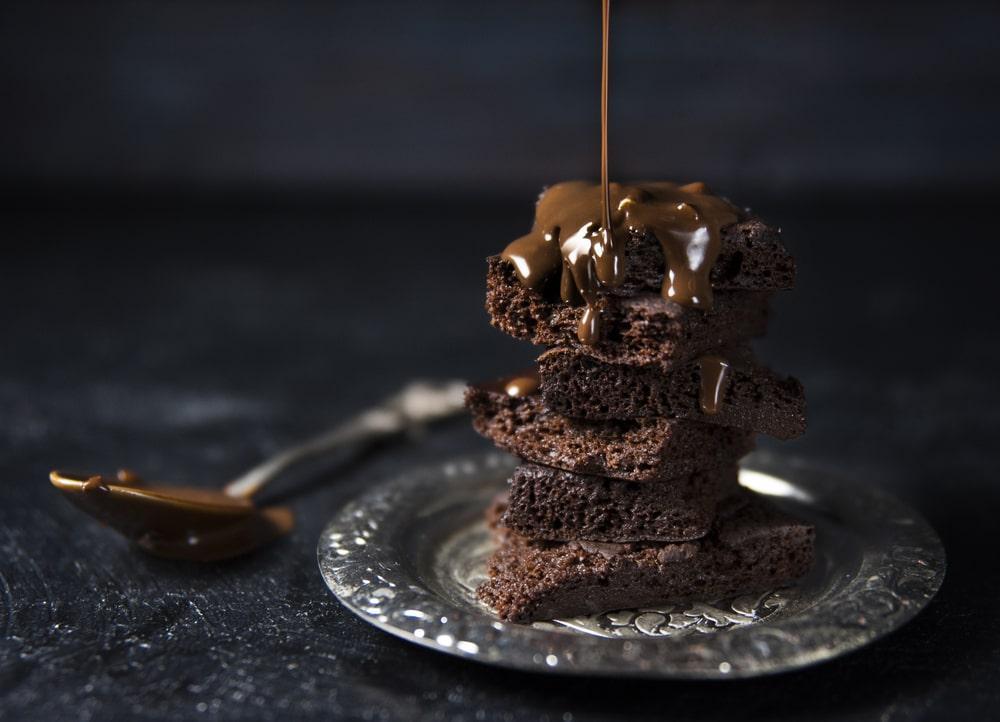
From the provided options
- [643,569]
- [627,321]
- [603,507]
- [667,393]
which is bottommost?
[643,569]

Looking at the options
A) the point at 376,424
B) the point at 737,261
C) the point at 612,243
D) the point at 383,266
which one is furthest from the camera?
the point at 383,266

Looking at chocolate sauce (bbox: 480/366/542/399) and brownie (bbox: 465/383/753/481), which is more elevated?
chocolate sauce (bbox: 480/366/542/399)

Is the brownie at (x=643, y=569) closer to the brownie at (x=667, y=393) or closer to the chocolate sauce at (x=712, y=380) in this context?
the brownie at (x=667, y=393)

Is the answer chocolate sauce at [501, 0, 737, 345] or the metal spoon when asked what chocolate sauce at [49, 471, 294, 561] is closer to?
the metal spoon

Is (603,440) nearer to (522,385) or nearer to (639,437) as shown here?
(639,437)

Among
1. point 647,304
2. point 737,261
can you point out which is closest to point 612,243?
point 647,304

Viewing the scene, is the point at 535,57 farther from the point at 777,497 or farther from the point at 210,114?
the point at 777,497

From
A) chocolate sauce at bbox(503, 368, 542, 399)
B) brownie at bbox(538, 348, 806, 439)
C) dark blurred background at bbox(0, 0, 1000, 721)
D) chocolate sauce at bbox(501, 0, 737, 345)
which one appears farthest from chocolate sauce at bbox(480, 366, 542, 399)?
dark blurred background at bbox(0, 0, 1000, 721)
